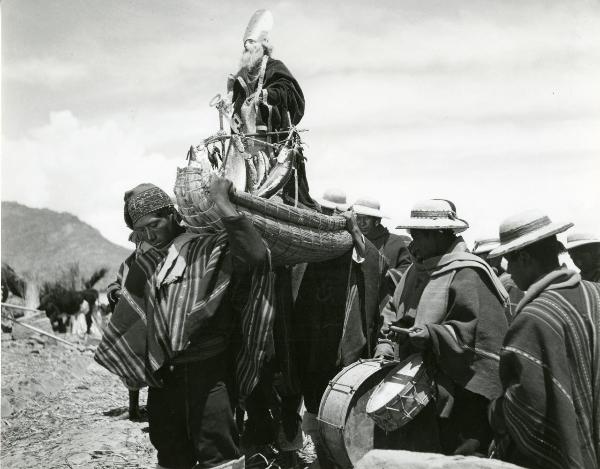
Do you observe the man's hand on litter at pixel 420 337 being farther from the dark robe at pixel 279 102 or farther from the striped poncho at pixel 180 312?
the dark robe at pixel 279 102

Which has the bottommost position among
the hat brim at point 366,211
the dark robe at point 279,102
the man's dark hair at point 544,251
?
the man's dark hair at point 544,251

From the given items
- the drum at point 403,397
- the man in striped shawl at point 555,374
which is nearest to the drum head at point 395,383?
the drum at point 403,397

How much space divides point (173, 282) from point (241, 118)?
2.74 metres

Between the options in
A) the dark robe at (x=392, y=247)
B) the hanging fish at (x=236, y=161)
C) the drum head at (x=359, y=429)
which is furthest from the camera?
the dark robe at (x=392, y=247)

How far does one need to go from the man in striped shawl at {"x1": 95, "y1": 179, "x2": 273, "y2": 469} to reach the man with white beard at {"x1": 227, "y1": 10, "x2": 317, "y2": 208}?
218 cm

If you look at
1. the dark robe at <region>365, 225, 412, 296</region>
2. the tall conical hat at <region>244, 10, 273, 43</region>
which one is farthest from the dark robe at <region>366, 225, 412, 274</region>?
the tall conical hat at <region>244, 10, 273, 43</region>

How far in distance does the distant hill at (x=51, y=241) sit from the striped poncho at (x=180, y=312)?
181ft

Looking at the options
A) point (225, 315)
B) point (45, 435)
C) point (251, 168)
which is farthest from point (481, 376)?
point (45, 435)

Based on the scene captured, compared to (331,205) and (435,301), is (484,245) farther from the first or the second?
(435,301)

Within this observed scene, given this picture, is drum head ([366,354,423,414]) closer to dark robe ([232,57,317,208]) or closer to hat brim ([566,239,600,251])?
hat brim ([566,239,600,251])

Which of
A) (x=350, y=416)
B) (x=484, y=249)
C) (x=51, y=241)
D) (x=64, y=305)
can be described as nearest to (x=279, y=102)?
(x=484, y=249)

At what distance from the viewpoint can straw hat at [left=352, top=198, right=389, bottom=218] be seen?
700 cm

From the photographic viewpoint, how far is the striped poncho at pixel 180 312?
4.22 m

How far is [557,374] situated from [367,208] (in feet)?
13.3
